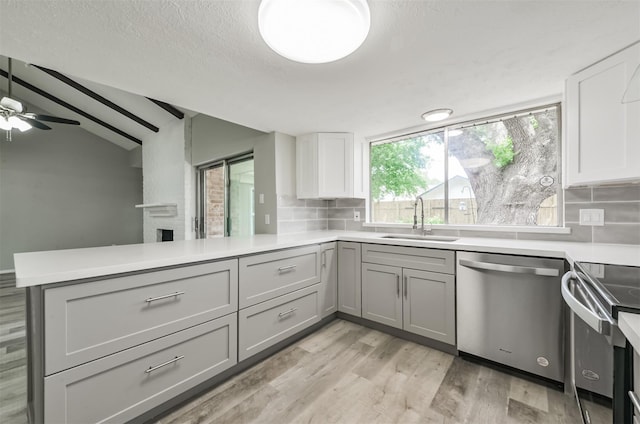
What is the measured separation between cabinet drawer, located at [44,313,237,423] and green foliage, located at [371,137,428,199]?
220 centimetres

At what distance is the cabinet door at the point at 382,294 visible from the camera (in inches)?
86.9

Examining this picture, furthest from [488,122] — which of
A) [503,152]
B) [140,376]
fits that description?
[140,376]

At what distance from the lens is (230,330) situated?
1682mm

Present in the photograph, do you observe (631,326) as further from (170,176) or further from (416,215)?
(170,176)

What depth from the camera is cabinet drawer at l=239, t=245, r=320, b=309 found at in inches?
70.5

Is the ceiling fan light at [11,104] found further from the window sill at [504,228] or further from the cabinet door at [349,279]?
the window sill at [504,228]

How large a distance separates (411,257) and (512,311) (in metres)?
0.72

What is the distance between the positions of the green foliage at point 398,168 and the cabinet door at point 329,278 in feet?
3.48

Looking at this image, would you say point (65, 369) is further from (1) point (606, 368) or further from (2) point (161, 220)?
(2) point (161, 220)

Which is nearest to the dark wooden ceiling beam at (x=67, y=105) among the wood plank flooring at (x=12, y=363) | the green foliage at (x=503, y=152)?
the wood plank flooring at (x=12, y=363)

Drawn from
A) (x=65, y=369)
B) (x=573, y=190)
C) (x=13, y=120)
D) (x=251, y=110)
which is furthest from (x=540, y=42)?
(x=13, y=120)

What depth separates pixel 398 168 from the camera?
3068 millimetres

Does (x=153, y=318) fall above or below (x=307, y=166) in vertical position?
below

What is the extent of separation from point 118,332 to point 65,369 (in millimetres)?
201
